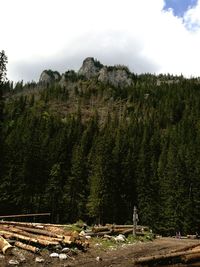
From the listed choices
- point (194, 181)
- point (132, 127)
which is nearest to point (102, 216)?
point (194, 181)

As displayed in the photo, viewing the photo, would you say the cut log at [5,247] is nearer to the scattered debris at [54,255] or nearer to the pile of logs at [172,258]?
the scattered debris at [54,255]

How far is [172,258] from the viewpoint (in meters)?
16.6

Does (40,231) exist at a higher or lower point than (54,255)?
higher

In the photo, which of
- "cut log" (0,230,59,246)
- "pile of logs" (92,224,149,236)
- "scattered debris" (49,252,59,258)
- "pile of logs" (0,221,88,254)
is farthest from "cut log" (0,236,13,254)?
"pile of logs" (92,224,149,236)

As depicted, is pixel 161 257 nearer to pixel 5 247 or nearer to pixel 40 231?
pixel 5 247

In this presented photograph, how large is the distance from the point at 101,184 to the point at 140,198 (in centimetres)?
967

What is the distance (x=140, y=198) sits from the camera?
78.7 metres

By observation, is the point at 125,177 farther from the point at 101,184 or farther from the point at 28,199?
the point at 28,199

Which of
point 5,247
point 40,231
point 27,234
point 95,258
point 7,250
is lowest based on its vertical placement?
point 95,258

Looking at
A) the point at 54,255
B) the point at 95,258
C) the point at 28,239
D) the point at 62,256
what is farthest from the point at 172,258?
the point at 28,239

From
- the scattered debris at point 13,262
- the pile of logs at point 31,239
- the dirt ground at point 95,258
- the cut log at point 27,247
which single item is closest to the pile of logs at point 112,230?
the dirt ground at point 95,258

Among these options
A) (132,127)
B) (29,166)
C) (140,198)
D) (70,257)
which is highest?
(132,127)

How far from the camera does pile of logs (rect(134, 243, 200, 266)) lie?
1622cm

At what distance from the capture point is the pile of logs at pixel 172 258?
1622 cm
